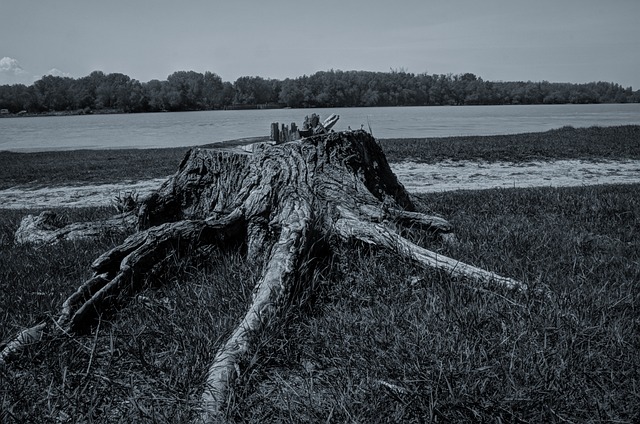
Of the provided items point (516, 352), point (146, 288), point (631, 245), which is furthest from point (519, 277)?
point (146, 288)

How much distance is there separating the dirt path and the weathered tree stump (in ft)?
22.1

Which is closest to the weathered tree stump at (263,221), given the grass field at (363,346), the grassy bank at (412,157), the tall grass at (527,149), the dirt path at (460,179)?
the grass field at (363,346)

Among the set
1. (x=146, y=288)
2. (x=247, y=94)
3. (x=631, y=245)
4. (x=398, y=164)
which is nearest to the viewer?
(x=146, y=288)

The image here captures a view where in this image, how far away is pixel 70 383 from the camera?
2863 mm

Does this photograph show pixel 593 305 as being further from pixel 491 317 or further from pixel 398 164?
pixel 398 164

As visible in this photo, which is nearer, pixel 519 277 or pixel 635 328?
pixel 635 328

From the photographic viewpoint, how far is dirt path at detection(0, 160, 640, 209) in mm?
13055

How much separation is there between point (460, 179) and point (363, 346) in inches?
484

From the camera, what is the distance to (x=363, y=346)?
3018 millimetres

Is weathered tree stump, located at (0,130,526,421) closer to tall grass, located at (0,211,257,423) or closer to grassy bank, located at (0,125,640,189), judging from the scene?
tall grass, located at (0,211,257,423)

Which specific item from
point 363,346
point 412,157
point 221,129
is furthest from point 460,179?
point 221,129

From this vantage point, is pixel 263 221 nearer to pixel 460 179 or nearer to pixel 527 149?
pixel 460 179

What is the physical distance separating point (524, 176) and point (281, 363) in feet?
44.2

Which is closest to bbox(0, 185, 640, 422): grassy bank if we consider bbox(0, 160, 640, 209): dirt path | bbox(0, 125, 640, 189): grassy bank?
bbox(0, 160, 640, 209): dirt path
